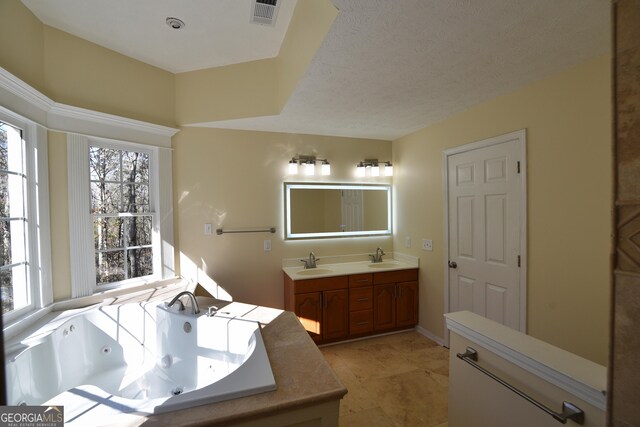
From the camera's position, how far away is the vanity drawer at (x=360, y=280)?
121 inches

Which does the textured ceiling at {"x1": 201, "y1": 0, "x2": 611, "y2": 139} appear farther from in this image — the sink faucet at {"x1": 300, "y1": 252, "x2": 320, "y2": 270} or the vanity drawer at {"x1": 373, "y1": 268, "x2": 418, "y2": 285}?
the vanity drawer at {"x1": 373, "y1": 268, "x2": 418, "y2": 285}

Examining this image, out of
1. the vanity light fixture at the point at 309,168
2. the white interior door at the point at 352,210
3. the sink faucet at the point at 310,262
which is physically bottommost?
the sink faucet at the point at 310,262

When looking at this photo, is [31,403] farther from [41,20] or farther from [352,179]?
[352,179]

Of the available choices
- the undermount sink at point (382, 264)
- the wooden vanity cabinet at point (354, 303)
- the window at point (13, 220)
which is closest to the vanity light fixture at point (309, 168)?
the wooden vanity cabinet at point (354, 303)

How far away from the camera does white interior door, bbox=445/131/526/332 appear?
2.24 m

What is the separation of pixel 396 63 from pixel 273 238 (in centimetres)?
213

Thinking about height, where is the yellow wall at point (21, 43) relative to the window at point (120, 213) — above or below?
above

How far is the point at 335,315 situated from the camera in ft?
9.90

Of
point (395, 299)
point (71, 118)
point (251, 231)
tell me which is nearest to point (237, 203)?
point (251, 231)

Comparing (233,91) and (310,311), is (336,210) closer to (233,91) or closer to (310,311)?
(310,311)

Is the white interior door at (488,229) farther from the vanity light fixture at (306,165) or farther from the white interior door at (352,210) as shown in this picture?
the vanity light fixture at (306,165)

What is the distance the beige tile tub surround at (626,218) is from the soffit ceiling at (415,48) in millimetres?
854

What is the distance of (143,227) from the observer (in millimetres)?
2713

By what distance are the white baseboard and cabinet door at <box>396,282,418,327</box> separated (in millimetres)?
88
